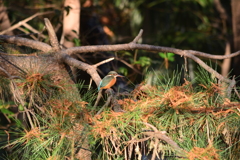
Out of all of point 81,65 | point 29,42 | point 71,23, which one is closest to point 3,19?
point 71,23

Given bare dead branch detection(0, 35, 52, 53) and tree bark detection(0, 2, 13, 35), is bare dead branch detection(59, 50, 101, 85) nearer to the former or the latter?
bare dead branch detection(0, 35, 52, 53)

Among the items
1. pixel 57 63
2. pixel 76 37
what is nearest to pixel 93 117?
pixel 57 63

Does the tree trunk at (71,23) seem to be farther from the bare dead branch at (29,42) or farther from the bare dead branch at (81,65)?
the bare dead branch at (81,65)

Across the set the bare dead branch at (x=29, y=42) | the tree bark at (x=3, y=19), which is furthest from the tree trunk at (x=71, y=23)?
the bare dead branch at (x=29, y=42)

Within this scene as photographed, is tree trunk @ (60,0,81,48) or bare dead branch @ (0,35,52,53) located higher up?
tree trunk @ (60,0,81,48)

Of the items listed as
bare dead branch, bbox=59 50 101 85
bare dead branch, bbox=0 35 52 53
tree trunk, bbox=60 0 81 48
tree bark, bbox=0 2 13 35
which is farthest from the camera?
tree bark, bbox=0 2 13 35

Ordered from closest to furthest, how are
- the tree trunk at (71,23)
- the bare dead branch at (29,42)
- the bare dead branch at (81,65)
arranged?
the bare dead branch at (81,65)
the bare dead branch at (29,42)
the tree trunk at (71,23)

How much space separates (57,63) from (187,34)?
4119mm

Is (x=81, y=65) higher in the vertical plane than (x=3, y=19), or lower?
lower

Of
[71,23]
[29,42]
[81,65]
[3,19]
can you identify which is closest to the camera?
[81,65]

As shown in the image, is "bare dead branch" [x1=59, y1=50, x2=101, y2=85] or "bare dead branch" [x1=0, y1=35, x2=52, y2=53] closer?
"bare dead branch" [x1=59, y1=50, x2=101, y2=85]

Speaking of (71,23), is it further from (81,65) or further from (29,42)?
(81,65)

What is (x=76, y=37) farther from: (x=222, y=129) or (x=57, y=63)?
(x=222, y=129)

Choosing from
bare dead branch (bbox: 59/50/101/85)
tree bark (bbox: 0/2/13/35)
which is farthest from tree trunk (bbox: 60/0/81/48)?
bare dead branch (bbox: 59/50/101/85)
